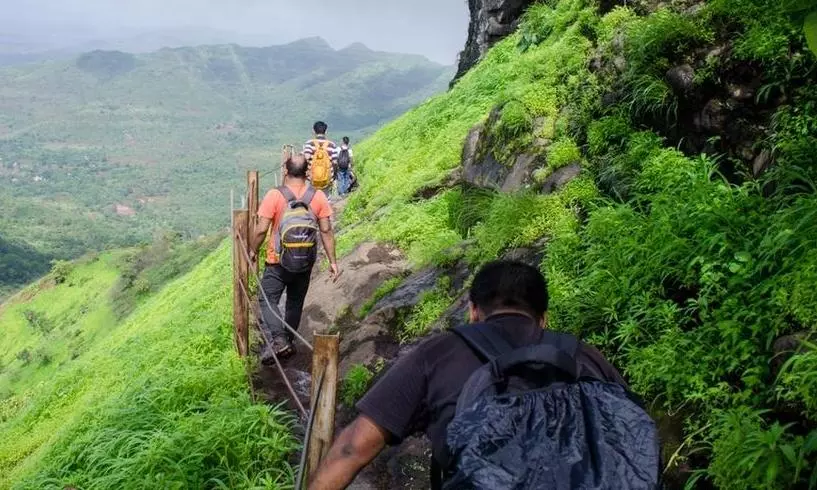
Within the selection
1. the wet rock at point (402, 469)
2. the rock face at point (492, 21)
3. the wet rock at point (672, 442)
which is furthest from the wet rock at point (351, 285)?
the rock face at point (492, 21)

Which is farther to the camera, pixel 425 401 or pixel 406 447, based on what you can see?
pixel 406 447

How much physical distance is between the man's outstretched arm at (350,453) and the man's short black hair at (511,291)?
0.61 metres

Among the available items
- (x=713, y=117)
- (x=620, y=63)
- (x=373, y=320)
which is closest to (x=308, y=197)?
(x=373, y=320)

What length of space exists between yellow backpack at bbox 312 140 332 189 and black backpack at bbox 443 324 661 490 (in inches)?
471

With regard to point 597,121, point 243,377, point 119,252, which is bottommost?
point 119,252

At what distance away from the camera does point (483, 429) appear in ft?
6.88

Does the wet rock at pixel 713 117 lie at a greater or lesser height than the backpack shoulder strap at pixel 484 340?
greater

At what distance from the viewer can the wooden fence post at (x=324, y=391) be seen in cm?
359

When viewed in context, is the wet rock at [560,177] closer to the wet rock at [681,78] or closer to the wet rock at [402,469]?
the wet rock at [681,78]

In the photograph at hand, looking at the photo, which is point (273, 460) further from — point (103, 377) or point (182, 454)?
point (103, 377)

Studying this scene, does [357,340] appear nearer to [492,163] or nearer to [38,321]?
[492,163]

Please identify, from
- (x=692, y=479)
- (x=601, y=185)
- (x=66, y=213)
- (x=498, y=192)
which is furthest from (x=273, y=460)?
(x=66, y=213)

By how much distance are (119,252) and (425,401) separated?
2692 inches

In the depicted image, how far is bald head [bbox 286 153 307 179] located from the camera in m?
7.19
